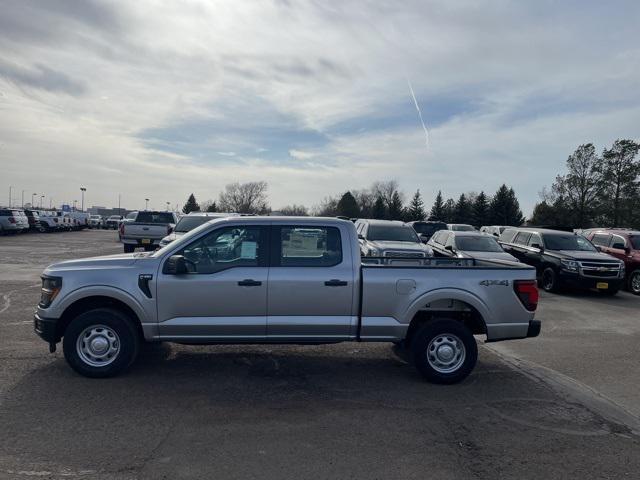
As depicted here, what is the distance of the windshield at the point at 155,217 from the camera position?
2022 centimetres

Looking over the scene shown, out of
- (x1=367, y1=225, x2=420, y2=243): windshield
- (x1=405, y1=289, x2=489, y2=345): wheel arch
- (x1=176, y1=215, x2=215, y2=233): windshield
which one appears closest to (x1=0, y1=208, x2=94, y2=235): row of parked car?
(x1=176, y1=215, x2=215, y2=233): windshield

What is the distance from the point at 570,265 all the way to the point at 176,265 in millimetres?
11972

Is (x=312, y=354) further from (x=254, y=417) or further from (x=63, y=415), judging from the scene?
(x=63, y=415)

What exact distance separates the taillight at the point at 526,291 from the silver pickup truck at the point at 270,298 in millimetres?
12

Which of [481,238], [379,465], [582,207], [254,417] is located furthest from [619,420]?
[582,207]

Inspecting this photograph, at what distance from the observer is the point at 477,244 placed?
14.7 metres

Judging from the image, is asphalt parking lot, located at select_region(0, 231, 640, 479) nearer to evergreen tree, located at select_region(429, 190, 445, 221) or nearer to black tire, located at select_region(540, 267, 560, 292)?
black tire, located at select_region(540, 267, 560, 292)

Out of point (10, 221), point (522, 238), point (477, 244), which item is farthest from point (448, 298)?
point (10, 221)

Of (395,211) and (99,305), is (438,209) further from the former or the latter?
(99,305)

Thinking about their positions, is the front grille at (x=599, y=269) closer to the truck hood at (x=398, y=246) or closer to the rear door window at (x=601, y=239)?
the rear door window at (x=601, y=239)

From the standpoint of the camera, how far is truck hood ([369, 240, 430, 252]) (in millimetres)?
13055

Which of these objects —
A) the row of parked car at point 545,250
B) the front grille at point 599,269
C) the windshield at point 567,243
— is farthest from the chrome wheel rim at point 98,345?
the windshield at point 567,243

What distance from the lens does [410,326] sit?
636cm

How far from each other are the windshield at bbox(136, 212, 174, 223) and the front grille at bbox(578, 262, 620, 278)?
15089 millimetres
